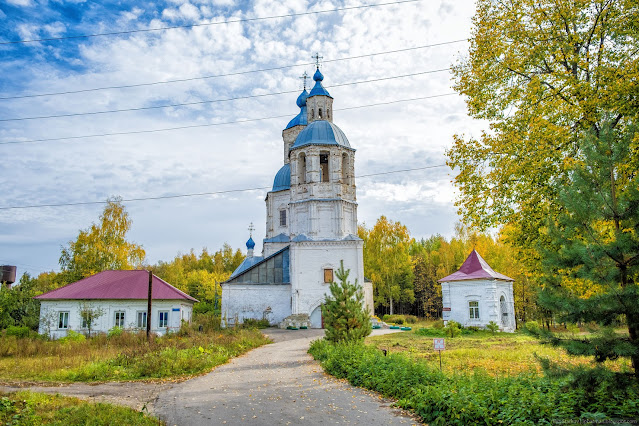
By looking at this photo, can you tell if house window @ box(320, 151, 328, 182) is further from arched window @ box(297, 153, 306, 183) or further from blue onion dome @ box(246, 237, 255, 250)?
blue onion dome @ box(246, 237, 255, 250)

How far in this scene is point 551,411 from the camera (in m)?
6.67

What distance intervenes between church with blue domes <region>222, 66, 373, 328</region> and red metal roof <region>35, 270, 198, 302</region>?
6090 millimetres

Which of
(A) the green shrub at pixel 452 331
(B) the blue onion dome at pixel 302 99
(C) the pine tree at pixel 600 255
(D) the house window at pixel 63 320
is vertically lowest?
(A) the green shrub at pixel 452 331

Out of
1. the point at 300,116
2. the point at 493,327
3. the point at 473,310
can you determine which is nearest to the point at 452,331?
the point at 493,327

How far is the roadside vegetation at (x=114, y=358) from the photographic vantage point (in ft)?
45.7

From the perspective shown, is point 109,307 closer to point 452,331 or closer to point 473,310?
point 452,331

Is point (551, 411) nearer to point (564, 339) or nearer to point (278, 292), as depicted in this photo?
point (564, 339)

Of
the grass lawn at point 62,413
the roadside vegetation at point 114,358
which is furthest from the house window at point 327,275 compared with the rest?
the grass lawn at point 62,413

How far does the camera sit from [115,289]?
93.8ft

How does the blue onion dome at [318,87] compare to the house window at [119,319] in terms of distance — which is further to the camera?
the blue onion dome at [318,87]

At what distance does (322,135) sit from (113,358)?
82.4 ft

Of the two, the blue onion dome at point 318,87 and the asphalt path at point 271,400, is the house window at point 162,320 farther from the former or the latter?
the blue onion dome at point 318,87

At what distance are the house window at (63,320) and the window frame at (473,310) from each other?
25.7 m

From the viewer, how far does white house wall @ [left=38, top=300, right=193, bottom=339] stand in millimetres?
27266
